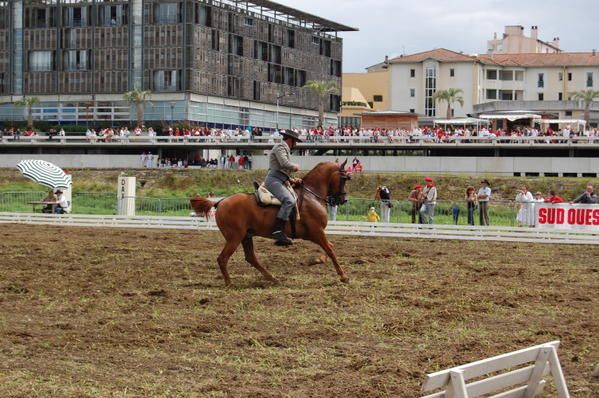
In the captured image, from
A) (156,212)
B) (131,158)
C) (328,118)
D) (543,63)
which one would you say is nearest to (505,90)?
(543,63)

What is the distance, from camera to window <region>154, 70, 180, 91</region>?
8931cm

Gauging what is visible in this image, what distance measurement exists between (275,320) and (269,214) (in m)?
4.10

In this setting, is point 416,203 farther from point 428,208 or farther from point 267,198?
point 267,198

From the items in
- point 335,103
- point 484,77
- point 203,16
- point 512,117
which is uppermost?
point 203,16

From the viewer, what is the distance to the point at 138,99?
85.2 meters

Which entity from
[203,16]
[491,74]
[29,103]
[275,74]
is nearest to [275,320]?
[203,16]

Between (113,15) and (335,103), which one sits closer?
(113,15)

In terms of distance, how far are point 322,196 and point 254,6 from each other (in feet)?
269

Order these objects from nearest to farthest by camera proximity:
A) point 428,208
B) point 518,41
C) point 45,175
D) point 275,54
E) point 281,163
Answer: point 281,163 → point 428,208 → point 45,175 → point 275,54 → point 518,41

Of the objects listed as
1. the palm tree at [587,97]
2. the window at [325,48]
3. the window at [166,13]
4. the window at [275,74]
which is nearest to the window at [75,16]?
the window at [166,13]

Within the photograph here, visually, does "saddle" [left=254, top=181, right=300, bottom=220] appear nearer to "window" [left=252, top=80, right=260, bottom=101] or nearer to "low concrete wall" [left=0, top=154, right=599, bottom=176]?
"low concrete wall" [left=0, top=154, right=599, bottom=176]

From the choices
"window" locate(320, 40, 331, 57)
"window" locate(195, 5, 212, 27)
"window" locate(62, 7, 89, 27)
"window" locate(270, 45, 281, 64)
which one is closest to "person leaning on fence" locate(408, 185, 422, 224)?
"window" locate(195, 5, 212, 27)

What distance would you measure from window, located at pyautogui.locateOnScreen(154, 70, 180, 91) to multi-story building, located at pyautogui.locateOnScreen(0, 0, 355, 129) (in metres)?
0.09

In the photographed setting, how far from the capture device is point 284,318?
1351 cm
